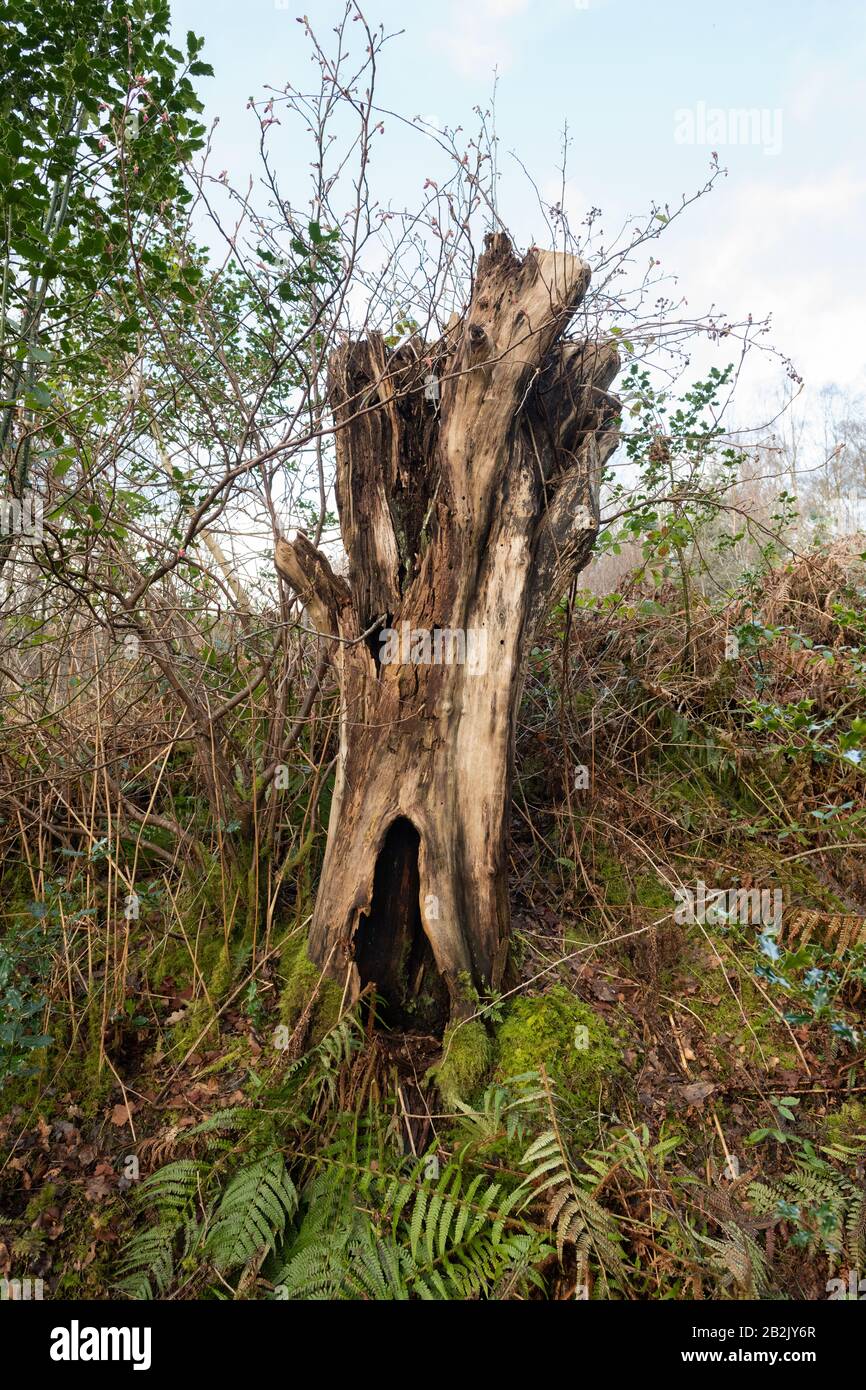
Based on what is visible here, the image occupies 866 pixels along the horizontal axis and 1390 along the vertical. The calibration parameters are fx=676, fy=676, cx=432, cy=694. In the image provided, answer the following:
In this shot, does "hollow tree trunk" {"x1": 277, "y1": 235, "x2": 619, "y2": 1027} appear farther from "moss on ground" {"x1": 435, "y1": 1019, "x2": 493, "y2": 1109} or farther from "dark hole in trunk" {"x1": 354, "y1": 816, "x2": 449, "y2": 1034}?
"moss on ground" {"x1": 435, "y1": 1019, "x2": 493, "y2": 1109}

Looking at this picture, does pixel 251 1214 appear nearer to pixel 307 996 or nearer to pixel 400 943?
pixel 307 996

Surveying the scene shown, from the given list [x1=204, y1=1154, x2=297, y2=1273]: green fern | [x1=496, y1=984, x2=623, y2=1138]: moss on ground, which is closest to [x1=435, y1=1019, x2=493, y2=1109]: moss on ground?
[x1=496, y1=984, x2=623, y2=1138]: moss on ground

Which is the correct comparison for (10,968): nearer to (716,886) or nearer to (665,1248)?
(665,1248)

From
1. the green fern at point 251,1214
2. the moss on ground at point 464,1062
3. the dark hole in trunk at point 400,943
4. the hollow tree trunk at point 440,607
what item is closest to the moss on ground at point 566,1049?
the moss on ground at point 464,1062

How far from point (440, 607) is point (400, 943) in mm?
1525

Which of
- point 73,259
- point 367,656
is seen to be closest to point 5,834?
point 367,656

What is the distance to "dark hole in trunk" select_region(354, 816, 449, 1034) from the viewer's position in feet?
9.75

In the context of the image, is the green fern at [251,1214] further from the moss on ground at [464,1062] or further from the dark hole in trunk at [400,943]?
A: the dark hole in trunk at [400,943]

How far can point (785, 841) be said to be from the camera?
12.1ft

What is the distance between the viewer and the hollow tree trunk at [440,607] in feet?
9.70

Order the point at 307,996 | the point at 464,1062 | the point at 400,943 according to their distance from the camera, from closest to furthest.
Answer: the point at 464,1062 < the point at 307,996 < the point at 400,943

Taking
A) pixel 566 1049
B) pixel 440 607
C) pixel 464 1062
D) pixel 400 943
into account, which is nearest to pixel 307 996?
pixel 400 943

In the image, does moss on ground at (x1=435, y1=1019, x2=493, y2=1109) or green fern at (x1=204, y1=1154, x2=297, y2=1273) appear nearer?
green fern at (x1=204, y1=1154, x2=297, y2=1273)

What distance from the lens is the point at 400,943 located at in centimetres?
303
